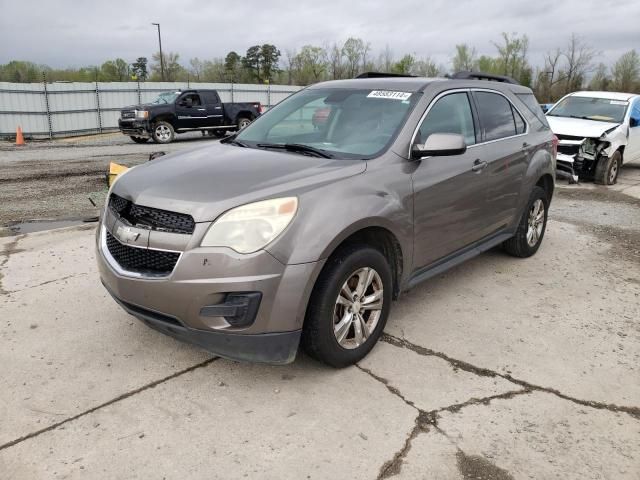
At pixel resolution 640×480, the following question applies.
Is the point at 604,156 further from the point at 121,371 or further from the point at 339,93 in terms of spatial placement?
the point at 121,371

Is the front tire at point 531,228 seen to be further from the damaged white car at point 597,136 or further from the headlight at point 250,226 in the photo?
the damaged white car at point 597,136

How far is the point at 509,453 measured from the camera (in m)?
2.55

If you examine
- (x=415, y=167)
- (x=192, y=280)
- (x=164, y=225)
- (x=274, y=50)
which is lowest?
(x=192, y=280)

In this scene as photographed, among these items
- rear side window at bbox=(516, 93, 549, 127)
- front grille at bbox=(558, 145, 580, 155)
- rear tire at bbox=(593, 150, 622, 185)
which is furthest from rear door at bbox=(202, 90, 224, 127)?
rear side window at bbox=(516, 93, 549, 127)

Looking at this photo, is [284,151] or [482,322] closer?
[284,151]

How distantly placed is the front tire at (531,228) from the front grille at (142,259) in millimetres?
3616

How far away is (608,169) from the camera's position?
10.1 metres

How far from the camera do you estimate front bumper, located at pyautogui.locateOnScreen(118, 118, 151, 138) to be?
17250 mm

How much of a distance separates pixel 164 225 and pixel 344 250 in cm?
103

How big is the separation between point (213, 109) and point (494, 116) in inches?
623

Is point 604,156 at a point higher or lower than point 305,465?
higher

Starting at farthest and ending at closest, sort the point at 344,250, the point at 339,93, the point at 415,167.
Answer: the point at 339,93
the point at 415,167
the point at 344,250

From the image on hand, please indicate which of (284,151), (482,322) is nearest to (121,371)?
(284,151)

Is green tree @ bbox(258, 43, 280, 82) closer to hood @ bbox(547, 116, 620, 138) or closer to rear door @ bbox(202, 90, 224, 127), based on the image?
rear door @ bbox(202, 90, 224, 127)
